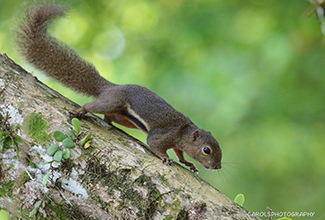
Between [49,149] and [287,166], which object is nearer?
[49,149]

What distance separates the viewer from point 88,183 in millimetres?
1894

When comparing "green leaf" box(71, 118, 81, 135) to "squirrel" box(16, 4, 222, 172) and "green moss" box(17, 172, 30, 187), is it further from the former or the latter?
"squirrel" box(16, 4, 222, 172)

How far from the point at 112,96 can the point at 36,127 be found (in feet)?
3.63

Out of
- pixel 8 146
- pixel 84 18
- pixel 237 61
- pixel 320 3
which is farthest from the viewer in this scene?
pixel 84 18

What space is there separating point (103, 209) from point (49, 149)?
50 centimetres

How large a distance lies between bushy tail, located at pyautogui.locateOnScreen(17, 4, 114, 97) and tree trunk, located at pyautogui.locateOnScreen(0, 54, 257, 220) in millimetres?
981

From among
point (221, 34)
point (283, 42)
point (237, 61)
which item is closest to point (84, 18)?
point (221, 34)

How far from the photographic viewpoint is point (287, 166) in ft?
12.8

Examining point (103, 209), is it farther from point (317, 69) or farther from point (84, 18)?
point (84, 18)

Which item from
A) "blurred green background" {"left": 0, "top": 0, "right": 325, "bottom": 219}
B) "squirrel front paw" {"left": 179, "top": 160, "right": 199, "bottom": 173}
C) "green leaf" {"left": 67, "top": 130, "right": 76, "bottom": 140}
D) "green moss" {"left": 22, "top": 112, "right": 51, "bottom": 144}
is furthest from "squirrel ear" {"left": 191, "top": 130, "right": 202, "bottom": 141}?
"green moss" {"left": 22, "top": 112, "right": 51, "bottom": 144}

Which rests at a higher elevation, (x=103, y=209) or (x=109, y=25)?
(x=109, y=25)

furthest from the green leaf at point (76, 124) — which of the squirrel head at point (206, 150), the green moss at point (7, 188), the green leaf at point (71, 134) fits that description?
the squirrel head at point (206, 150)

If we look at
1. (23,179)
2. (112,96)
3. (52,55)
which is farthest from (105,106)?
(23,179)

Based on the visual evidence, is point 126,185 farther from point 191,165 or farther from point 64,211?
point 191,165
